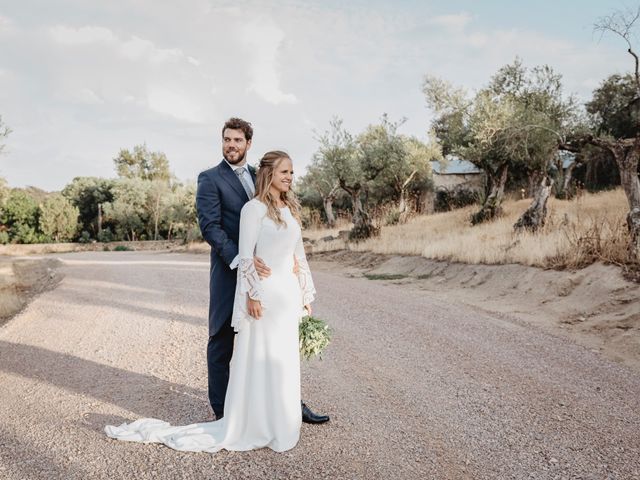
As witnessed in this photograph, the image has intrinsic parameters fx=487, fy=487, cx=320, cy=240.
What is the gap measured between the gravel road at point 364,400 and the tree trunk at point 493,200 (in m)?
15.0

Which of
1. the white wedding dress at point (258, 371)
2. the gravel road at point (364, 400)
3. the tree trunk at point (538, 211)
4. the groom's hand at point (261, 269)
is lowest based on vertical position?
the gravel road at point (364, 400)

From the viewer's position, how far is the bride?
376 centimetres

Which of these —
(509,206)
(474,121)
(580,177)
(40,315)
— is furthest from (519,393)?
(580,177)

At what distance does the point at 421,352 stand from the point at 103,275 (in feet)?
41.3

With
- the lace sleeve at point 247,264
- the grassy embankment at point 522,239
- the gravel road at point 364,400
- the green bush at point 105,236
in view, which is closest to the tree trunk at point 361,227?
the grassy embankment at point 522,239

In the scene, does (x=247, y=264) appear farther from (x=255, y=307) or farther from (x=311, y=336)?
(x=311, y=336)

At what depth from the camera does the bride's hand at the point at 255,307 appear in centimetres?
377

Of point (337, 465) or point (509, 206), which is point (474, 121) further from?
point (337, 465)

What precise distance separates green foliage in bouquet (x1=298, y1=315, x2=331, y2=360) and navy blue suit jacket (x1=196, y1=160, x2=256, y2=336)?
25.2 inches

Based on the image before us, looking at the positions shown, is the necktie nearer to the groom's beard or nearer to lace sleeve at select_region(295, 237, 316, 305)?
the groom's beard

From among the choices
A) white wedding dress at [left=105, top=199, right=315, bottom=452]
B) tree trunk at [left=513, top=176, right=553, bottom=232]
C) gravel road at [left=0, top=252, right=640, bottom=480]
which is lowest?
gravel road at [left=0, top=252, right=640, bottom=480]

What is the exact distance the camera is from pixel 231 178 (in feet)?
13.5

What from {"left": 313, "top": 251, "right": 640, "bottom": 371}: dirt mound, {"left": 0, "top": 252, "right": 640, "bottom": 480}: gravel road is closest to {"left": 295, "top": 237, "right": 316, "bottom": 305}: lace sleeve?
{"left": 0, "top": 252, "right": 640, "bottom": 480}: gravel road

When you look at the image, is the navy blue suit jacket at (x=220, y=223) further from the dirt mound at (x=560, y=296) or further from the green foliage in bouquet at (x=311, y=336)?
the dirt mound at (x=560, y=296)
